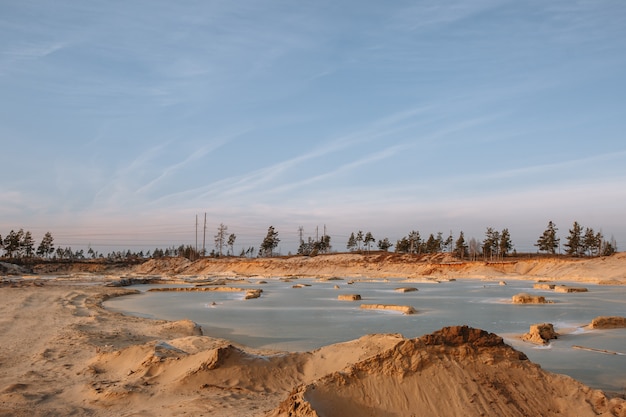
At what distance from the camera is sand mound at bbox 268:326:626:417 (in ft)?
22.4

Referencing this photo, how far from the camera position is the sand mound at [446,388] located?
6.81 m

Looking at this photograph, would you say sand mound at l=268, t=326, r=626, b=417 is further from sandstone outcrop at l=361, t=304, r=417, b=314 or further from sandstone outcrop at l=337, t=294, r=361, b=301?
sandstone outcrop at l=337, t=294, r=361, b=301

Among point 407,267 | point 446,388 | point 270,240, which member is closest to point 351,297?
point 446,388

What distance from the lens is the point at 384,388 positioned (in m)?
7.14

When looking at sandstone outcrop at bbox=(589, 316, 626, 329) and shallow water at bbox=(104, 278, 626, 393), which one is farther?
sandstone outcrop at bbox=(589, 316, 626, 329)

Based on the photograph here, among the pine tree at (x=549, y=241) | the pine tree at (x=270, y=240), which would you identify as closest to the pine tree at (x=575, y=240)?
the pine tree at (x=549, y=241)

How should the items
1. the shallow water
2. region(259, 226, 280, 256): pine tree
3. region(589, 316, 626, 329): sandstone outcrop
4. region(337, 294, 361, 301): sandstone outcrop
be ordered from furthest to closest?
region(259, 226, 280, 256): pine tree → region(337, 294, 361, 301): sandstone outcrop → region(589, 316, 626, 329): sandstone outcrop → the shallow water

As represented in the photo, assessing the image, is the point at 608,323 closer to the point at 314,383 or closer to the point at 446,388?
the point at 446,388

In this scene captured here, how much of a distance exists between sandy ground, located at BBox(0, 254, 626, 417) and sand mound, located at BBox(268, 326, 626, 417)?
0.6 inches

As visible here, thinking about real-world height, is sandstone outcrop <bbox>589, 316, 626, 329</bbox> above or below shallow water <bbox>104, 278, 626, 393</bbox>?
above

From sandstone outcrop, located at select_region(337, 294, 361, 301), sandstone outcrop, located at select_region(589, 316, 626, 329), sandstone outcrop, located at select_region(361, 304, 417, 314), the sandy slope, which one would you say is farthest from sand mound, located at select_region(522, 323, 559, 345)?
the sandy slope

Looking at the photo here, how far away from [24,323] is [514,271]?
6137 centimetres

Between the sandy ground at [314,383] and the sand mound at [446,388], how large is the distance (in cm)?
2

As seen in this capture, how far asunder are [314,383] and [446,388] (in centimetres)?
201
